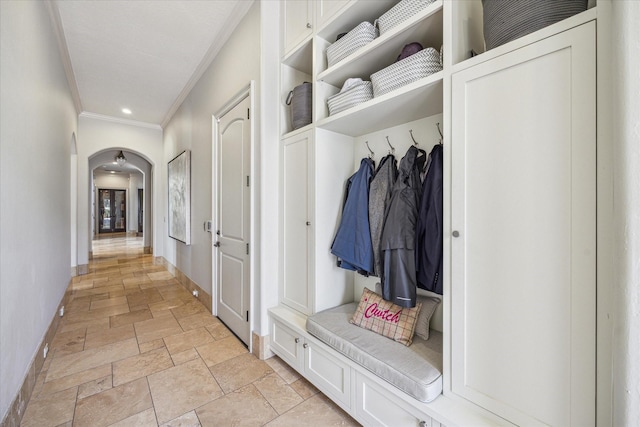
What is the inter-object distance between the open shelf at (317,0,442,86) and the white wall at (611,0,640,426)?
72 cm

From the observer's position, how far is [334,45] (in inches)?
67.8

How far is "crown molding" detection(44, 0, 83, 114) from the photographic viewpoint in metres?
2.33

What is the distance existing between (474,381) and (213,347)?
6.53ft

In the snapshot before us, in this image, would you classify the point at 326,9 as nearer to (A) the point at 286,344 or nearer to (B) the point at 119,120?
(A) the point at 286,344

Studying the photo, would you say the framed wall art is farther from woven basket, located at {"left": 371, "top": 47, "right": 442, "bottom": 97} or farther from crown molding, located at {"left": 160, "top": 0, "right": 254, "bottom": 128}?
woven basket, located at {"left": 371, "top": 47, "right": 442, "bottom": 97}

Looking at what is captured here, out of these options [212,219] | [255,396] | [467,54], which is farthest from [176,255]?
[467,54]

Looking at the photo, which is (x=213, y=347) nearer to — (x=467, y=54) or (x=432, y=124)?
(x=432, y=124)

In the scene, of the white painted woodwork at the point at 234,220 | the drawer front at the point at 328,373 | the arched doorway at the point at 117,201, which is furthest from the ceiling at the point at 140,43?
the arched doorway at the point at 117,201

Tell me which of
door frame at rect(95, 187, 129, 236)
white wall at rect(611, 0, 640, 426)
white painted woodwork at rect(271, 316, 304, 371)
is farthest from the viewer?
door frame at rect(95, 187, 129, 236)

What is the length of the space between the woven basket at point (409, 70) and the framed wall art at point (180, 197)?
3.03m

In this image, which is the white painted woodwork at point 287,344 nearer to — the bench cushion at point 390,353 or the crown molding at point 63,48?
the bench cushion at point 390,353

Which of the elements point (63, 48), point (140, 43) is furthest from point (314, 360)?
point (63, 48)

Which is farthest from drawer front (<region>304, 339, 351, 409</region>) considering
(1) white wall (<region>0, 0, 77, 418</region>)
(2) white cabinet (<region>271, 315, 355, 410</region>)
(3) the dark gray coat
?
(1) white wall (<region>0, 0, 77, 418</region>)

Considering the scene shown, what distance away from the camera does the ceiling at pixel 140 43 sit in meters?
2.35
